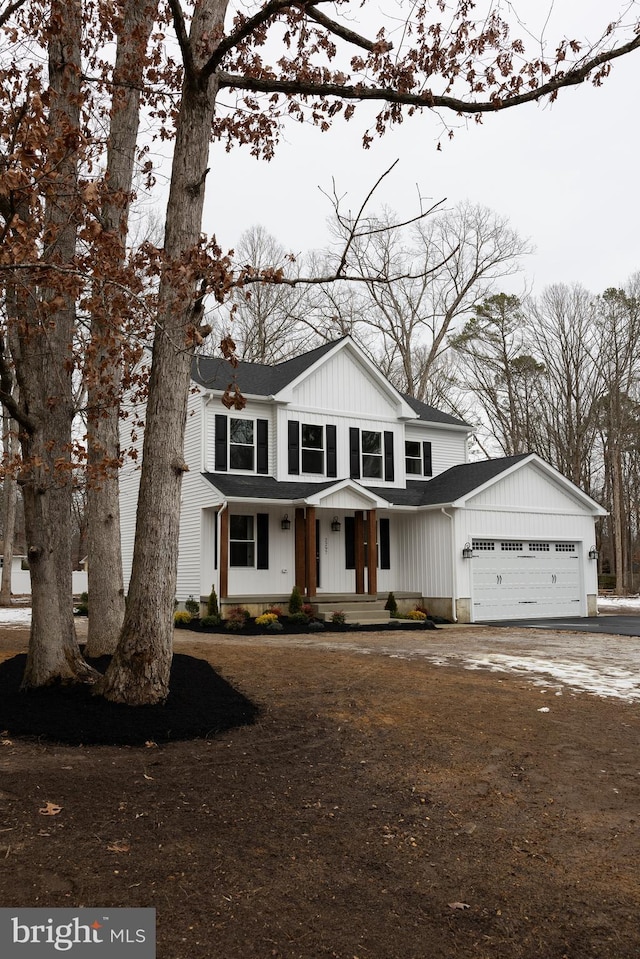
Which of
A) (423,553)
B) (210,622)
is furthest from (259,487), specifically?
(423,553)

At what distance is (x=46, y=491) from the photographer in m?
6.99

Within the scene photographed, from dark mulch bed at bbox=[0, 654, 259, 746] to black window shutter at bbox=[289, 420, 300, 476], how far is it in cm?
1254

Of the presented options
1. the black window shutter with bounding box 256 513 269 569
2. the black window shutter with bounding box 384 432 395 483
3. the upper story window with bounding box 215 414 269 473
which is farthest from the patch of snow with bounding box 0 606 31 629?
the black window shutter with bounding box 384 432 395 483

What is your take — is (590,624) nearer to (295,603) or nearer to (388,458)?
(388,458)

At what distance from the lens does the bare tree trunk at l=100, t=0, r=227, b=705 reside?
6.41 m

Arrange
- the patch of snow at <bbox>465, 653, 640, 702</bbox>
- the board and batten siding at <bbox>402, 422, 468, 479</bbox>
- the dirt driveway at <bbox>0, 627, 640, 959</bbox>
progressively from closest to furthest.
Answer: the dirt driveway at <bbox>0, 627, 640, 959</bbox>
the patch of snow at <bbox>465, 653, 640, 702</bbox>
the board and batten siding at <bbox>402, 422, 468, 479</bbox>

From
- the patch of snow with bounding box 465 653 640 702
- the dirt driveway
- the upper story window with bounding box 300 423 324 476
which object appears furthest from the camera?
the upper story window with bounding box 300 423 324 476

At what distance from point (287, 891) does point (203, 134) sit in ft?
21.2

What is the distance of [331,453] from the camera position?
20.2 metres

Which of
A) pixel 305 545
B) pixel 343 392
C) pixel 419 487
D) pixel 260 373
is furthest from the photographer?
pixel 419 487

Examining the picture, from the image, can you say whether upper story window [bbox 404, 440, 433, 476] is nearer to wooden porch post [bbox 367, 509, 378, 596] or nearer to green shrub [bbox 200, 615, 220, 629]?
wooden porch post [bbox 367, 509, 378, 596]

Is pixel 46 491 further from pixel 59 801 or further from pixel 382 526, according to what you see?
pixel 382 526

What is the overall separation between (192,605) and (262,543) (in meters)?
2.33

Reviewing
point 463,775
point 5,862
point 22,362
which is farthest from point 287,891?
point 22,362
